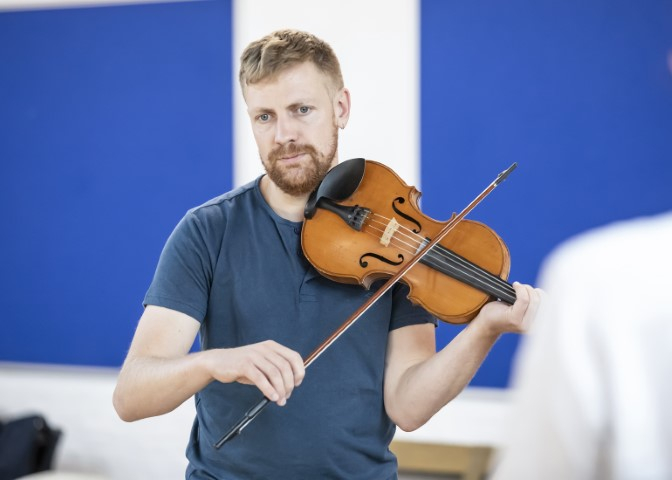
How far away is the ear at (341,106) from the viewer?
5.95 feet

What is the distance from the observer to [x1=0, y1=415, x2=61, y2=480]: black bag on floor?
3.12m

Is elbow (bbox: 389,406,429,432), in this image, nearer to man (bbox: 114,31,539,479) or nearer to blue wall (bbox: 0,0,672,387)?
man (bbox: 114,31,539,479)

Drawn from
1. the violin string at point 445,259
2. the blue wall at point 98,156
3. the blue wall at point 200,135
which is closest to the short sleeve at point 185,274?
the violin string at point 445,259

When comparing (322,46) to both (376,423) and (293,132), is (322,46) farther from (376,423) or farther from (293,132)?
(376,423)

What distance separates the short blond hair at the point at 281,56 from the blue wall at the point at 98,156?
1.41m

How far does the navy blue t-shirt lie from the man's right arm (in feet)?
0.17

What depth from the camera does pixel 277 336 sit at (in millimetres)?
1672

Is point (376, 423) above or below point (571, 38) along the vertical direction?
below

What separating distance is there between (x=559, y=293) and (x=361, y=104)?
2421 millimetres

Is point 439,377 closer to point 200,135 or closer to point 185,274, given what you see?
point 185,274

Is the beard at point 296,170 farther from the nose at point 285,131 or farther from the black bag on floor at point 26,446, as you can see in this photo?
the black bag on floor at point 26,446

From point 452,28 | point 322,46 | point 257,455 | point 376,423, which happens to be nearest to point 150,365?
point 257,455

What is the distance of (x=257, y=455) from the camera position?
1.63m

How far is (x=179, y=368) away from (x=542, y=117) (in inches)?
69.5
